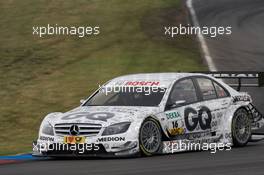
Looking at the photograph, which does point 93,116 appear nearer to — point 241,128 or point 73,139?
point 73,139

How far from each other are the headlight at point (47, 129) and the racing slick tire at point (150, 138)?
1395 millimetres

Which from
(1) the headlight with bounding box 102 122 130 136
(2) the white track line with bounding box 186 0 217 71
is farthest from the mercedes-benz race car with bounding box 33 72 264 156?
(2) the white track line with bounding box 186 0 217 71

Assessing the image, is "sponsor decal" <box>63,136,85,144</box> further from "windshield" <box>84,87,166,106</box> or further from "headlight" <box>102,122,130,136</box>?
"windshield" <box>84,87,166,106</box>

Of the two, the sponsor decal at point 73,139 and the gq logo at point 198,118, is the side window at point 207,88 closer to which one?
the gq logo at point 198,118

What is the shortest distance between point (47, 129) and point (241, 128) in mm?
3437

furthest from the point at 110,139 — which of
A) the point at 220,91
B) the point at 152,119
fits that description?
the point at 220,91

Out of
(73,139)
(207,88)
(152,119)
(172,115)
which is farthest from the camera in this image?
(207,88)

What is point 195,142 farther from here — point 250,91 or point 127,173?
point 250,91

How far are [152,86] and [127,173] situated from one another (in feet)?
11.8

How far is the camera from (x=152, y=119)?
13.9 meters

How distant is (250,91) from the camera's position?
2186 cm

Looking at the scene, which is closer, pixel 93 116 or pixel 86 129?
pixel 86 129

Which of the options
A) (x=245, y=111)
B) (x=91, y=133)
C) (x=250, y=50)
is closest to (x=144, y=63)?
(x=250, y=50)

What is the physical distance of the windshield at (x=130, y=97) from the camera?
1454cm
